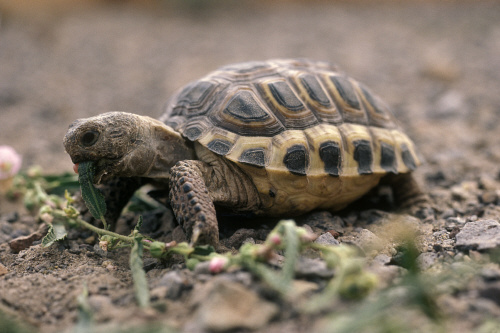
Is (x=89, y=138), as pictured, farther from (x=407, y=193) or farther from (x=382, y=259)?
(x=407, y=193)

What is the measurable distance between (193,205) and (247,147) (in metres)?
0.51

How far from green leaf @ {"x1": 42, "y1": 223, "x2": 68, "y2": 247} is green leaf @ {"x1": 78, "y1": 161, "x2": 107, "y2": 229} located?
27cm

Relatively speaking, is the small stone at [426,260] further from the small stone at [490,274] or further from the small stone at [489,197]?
the small stone at [489,197]

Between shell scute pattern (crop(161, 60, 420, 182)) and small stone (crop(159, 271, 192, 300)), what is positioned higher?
shell scute pattern (crop(161, 60, 420, 182))

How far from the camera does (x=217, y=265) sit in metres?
1.87

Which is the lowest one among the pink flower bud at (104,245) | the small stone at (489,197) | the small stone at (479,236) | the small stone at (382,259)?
the small stone at (489,197)

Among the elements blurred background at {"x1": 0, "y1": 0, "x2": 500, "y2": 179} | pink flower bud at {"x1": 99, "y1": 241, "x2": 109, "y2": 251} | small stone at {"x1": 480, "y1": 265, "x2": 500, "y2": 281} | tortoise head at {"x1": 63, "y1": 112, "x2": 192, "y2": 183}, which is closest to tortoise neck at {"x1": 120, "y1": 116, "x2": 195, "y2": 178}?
tortoise head at {"x1": 63, "y1": 112, "x2": 192, "y2": 183}

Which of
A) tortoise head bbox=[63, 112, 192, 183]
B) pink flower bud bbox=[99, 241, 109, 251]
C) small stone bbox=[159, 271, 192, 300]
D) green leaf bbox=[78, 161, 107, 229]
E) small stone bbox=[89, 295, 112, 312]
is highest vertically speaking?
tortoise head bbox=[63, 112, 192, 183]

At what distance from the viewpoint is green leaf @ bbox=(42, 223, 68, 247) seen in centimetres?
247

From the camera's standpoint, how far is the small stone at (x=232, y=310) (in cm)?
154

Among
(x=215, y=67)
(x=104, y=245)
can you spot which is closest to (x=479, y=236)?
(x=104, y=245)

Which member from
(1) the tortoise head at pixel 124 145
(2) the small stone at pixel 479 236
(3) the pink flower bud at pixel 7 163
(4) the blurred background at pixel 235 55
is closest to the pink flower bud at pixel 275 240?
(2) the small stone at pixel 479 236

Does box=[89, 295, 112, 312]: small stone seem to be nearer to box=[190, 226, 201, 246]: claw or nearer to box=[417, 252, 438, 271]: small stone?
box=[190, 226, 201, 246]: claw

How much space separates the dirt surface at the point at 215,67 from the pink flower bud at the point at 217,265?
0.18ft
